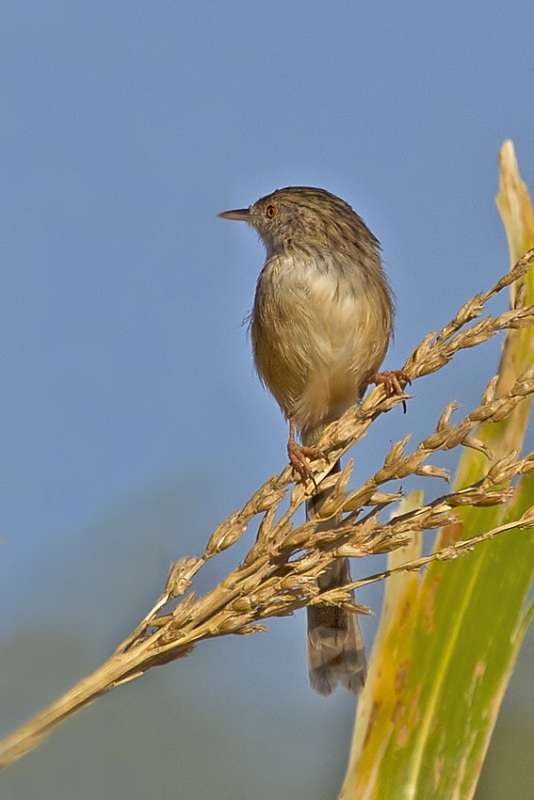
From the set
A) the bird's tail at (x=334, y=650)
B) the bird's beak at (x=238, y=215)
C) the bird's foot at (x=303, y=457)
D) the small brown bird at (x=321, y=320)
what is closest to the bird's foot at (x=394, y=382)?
the bird's foot at (x=303, y=457)

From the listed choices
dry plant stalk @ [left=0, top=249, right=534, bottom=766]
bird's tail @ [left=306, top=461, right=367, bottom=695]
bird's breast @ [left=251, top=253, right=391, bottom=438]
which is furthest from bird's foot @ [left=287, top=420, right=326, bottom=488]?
bird's breast @ [left=251, top=253, right=391, bottom=438]

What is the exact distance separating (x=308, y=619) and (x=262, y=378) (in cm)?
111

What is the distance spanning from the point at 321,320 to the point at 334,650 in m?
1.30

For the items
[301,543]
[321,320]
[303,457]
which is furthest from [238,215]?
[301,543]

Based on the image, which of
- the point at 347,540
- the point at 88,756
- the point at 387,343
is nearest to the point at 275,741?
the point at 88,756

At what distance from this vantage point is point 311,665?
341cm

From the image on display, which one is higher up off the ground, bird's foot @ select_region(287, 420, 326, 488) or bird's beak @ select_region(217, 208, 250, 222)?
bird's beak @ select_region(217, 208, 250, 222)

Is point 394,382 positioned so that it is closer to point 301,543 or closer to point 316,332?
point 301,543

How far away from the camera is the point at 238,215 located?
15.3 ft

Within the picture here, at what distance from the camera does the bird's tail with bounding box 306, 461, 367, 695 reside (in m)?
3.38

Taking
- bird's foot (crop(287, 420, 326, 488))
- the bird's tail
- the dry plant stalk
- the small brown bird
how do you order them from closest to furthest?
the dry plant stalk, bird's foot (crop(287, 420, 326, 488)), the bird's tail, the small brown bird

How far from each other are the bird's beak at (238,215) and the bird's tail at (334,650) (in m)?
1.56

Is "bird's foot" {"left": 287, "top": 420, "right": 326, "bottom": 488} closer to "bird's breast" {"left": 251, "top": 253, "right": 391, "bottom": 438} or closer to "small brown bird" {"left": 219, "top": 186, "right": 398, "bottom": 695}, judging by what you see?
"small brown bird" {"left": 219, "top": 186, "right": 398, "bottom": 695}

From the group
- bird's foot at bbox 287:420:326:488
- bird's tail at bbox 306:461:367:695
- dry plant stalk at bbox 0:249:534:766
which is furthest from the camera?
bird's tail at bbox 306:461:367:695
